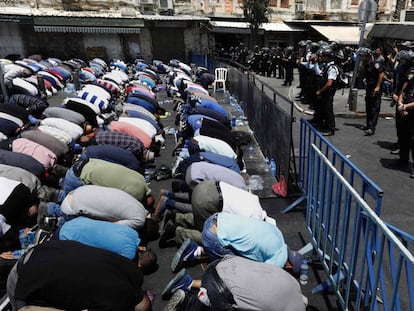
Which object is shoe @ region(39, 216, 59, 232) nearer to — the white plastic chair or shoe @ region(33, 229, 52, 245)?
shoe @ region(33, 229, 52, 245)

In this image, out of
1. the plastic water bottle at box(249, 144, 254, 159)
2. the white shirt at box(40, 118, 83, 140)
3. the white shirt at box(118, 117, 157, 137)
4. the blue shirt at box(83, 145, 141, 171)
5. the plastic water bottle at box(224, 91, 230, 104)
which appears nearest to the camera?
the blue shirt at box(83, 145, 141, 171)

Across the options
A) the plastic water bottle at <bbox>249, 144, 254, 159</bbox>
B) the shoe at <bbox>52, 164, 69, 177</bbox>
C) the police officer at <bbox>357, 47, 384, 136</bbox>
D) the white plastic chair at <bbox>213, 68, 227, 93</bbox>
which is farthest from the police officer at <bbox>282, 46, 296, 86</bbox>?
the shoe at <bbox>52, 164, 69, 177</bbox>

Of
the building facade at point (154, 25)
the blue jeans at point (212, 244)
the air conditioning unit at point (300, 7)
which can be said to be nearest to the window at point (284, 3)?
the building facade at point (154, 25)

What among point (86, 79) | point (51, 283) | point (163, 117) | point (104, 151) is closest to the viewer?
point (51, 283)

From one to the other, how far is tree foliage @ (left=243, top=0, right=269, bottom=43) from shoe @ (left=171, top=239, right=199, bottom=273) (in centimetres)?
2519

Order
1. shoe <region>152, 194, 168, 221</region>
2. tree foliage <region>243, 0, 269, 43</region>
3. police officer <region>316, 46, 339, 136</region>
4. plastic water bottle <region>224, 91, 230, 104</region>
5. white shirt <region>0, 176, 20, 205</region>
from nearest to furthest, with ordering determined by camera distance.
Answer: white shirt <region>0, 176, 20, 205</region> → shoe <region>152, 194, 168, 221</region> → police officer <region>316, 46, 339, 136</region> → plastic water bottle <region>224, 91, 230, 104</region> → tree foliage <region>243, 0, 269, 43</region>

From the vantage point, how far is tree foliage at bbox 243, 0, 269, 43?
2570cm

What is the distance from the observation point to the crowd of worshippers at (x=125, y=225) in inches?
106

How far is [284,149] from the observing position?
5633mm

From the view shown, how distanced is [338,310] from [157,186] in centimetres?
372

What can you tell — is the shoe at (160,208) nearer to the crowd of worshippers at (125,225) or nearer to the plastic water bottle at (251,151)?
the crowd of worshippers at (125,225)

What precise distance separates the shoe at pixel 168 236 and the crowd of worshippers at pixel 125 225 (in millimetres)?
13

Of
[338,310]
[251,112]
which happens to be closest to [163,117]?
[251,112]

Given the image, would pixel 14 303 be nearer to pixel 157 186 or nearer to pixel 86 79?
pixel 157 186
